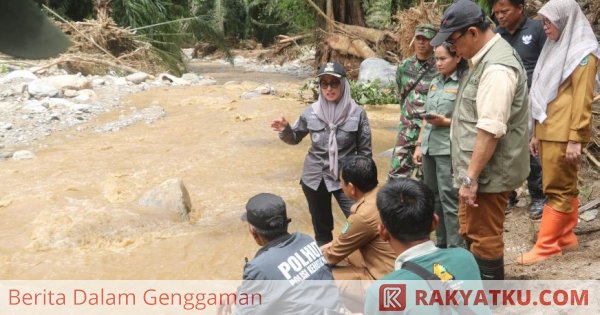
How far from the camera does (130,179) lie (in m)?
5.60

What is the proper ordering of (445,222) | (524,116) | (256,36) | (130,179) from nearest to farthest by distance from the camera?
(524,116), (445,222), (130,179), (256,36)

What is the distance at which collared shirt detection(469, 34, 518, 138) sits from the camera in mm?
2170

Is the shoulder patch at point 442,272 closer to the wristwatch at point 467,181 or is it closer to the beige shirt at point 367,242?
the wristwatch at point 467,181

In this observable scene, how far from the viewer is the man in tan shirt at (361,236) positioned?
8.24 ft

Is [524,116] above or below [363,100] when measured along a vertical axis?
above

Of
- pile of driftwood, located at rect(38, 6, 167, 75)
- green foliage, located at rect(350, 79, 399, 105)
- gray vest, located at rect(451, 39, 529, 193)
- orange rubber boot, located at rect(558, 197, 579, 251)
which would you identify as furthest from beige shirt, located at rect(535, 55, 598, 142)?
pile of driftwood, located at rect(38, 6, 167, 75)

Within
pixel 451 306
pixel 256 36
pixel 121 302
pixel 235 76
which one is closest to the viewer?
pixel 451 306

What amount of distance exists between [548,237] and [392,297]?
1650 mm

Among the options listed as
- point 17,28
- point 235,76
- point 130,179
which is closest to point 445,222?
point 17,28

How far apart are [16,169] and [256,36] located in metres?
19.3

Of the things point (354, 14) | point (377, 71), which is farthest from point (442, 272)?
point (354, 14)

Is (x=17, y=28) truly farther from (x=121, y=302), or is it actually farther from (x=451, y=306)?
(x=121, y=302)

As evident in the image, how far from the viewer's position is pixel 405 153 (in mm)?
3398

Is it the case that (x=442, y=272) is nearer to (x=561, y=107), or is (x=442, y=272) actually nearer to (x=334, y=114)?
(x=561, y=107)
